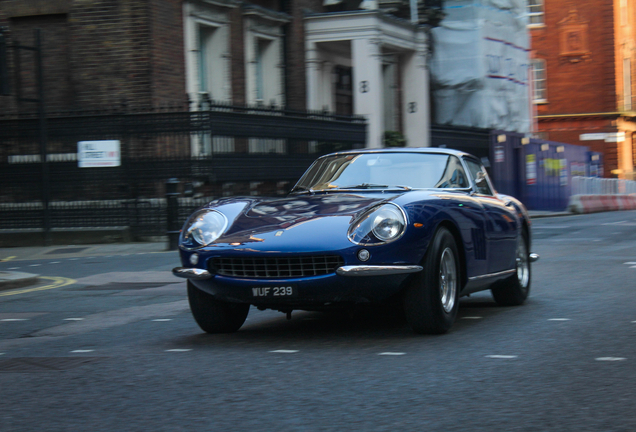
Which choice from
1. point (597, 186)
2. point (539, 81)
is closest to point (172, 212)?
point (597, 186)

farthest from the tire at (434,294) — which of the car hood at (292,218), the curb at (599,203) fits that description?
the curb at (599,203)

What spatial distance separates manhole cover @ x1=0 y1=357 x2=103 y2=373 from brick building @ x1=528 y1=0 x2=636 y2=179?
48218 millimetres

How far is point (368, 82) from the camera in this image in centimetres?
2416

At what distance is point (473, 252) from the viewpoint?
6.61 m

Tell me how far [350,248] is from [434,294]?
2.15ft

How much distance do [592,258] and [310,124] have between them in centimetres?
1046

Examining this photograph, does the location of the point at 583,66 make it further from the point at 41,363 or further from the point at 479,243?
the point at 41,363

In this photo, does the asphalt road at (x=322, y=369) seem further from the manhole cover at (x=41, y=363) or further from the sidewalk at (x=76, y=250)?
the sidewalk at (x=76, y=250)

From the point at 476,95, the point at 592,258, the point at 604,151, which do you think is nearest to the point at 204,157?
the point at 592,258

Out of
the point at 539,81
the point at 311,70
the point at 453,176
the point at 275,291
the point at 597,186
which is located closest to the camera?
the point at 275,291

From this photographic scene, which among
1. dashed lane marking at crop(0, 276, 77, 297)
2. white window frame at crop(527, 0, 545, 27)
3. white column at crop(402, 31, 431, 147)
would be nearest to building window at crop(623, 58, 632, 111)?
white window frame at crop(527, 0, 545, 27)

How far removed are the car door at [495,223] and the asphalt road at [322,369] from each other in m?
0.45

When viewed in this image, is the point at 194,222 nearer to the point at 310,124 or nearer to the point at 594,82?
the point at 310,124

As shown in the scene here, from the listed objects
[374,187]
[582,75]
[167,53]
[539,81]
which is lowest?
[374,187]
